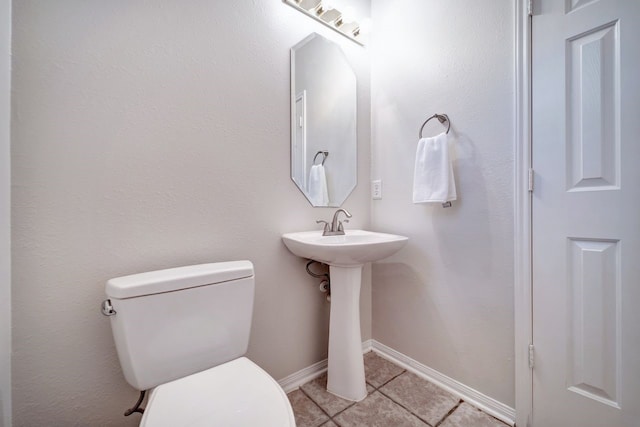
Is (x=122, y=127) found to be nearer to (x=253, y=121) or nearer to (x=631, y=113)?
(x=253, y=121)

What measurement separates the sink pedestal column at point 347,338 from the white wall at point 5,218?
3.62 ft

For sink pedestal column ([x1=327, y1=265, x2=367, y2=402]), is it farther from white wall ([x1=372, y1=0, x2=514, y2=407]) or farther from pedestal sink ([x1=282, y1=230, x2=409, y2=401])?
white wall ([x1=372, y1=0, x2=514, y2=407])

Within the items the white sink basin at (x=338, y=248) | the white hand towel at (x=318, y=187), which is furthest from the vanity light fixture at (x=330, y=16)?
the white sink basin at (x=338, y=248)

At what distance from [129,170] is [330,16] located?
4.38 feet

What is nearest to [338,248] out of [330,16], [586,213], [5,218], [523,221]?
[523,221]

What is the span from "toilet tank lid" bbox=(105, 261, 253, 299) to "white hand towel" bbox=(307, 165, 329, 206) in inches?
22.4

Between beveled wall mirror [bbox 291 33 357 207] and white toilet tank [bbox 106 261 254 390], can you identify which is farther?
beveled wall mirror [bbox 291 33 357 207]

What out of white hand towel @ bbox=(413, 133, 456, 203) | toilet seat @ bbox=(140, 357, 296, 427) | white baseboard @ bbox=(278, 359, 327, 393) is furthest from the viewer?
white baseboard @ bbox=(278, 359, 327, 393)

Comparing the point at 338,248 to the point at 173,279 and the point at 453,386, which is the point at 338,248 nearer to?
the point at 173,279

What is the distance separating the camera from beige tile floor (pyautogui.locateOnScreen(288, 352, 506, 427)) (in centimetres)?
112

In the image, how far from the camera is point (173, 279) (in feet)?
2.74

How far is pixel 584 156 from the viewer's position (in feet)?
3.05

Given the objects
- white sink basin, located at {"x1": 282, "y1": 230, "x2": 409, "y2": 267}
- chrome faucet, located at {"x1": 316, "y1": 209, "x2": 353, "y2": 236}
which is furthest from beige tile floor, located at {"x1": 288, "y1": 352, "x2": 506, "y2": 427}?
chrome faucet, located at {"x1": 316, "y1": 209, "x2": 353, "y2": 236}

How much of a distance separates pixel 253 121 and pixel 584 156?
4.35 feet
